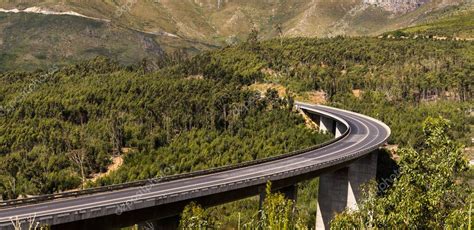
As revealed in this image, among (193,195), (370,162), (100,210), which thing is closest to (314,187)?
(370,162)

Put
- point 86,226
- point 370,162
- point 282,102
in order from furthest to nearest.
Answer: point 282,102, point 370,162, point 86,226

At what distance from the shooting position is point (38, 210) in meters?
35.9

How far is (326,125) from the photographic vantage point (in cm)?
11975

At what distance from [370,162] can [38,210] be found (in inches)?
2247

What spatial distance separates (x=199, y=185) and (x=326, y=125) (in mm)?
77936

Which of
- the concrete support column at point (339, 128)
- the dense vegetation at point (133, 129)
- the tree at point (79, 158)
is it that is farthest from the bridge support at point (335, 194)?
the tree at point (79, 158)

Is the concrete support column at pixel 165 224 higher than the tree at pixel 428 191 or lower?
lower

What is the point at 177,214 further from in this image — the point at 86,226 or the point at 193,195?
the point at 86,226

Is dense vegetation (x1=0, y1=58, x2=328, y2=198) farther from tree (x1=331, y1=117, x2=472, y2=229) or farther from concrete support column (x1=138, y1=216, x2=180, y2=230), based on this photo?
tree (x1=331, y1=117, x2=472, y2=229)

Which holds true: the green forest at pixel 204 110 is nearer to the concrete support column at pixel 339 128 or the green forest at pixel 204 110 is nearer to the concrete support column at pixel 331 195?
the concrete support column at pixel 331 195

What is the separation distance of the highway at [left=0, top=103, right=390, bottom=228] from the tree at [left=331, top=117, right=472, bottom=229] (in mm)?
19352

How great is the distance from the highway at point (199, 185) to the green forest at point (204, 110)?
1211 cm

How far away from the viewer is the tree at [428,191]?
850 inches

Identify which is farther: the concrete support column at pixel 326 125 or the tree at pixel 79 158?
the concrete support column at pixel 326 125
